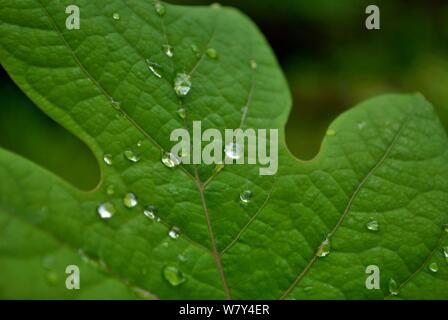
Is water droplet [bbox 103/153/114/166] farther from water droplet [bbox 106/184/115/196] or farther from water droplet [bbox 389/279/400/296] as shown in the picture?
water droplet [bbox 389/279/400/296]

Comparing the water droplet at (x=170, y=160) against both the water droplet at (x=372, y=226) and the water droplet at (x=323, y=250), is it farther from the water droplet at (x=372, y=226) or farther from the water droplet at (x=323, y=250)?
the water droplet at (x=372, y=226)

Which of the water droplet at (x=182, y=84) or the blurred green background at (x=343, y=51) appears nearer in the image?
the water droplet at (x=182, y=84)

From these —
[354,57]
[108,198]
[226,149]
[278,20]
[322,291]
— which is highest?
[278,20]

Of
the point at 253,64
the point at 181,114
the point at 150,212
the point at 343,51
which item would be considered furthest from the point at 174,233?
the point at 343,51

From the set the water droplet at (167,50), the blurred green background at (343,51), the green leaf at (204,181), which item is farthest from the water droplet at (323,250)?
the blurred green background at (343,51)

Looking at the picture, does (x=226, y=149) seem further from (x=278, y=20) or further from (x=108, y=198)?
(x=278, y=20)

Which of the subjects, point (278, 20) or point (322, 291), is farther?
point (278, 20)

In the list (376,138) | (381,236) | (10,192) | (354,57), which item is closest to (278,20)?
(354,57)
